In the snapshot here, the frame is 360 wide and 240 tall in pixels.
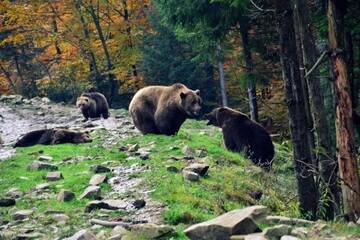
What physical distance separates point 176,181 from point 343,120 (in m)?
3.45

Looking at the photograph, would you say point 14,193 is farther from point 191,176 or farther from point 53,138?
point 53,138

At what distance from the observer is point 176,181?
32.6 feet

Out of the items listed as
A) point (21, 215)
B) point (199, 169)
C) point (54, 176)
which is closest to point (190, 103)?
point (199, 169)

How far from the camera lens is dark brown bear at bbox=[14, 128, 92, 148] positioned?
16648mm

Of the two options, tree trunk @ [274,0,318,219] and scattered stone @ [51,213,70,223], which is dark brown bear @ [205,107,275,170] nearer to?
tree trunk @ [274,0,318,219]

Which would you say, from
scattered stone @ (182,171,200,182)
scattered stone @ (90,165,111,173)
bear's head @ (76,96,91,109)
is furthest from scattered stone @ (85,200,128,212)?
bear's head @ (76,96,91,109)

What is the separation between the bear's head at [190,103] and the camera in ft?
53.6

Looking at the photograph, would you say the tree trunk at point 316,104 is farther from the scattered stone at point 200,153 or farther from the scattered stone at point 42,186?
the scattered stone at point 42,186

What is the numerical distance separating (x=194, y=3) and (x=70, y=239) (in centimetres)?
1218

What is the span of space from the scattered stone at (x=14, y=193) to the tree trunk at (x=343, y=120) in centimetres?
557

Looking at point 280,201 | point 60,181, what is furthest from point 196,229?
point 60,181

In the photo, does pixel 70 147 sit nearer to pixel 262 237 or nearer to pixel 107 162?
pixel 107 162

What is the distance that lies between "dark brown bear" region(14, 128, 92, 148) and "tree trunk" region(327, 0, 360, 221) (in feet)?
33.4

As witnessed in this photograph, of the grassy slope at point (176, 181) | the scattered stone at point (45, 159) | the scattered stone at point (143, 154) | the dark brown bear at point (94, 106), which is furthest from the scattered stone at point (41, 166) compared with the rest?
the dark brown bear at point (94, 106)
